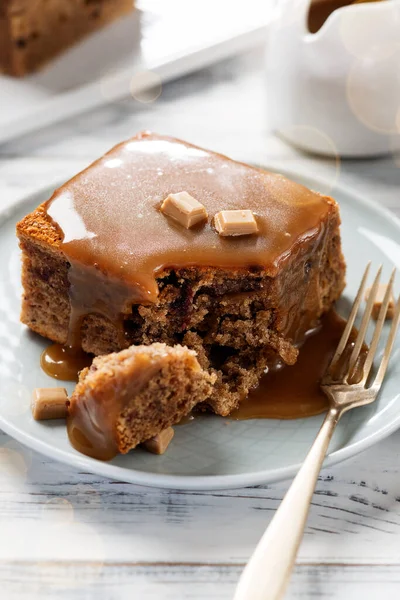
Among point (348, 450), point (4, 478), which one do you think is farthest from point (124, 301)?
point (348, 450)

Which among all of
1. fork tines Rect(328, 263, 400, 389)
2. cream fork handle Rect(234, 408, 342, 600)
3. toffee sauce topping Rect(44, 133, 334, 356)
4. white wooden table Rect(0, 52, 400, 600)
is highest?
toffee sauce topping Rect(44, 133, 334, 356)

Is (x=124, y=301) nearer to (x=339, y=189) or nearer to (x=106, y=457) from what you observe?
(x=106, y=457)

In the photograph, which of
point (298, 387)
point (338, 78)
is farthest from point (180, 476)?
point (338, 78)

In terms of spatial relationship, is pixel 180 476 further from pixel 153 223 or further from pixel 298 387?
pixel 153 223

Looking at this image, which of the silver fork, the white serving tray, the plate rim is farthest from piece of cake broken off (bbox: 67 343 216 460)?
the white serving tray

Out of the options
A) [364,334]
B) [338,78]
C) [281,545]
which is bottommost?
[364,334]

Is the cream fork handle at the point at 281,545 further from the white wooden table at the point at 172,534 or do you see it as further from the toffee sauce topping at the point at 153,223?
the toffee sauce topping at the point at 153,223

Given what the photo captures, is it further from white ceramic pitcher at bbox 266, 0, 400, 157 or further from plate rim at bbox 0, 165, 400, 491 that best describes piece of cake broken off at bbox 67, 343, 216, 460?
white ceramic pitcher at bbox 266, 0, 400, 157
